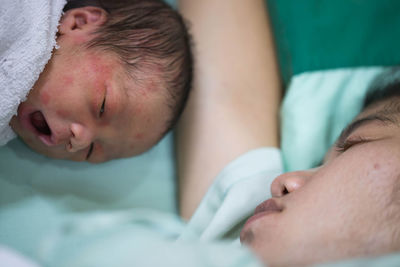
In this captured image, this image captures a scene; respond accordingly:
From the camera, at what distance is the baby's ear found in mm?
896

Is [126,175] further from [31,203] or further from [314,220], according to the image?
[314,220]

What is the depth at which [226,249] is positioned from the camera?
496 millimetres

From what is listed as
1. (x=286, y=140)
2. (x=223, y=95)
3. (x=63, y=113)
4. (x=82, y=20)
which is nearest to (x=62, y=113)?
(x=63, y=113)

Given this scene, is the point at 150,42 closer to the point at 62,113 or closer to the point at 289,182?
the point at 62,113

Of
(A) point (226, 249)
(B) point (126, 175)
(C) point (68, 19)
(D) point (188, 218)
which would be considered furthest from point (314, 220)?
(C) point (68, 19)

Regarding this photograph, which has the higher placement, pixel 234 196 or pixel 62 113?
pixel 62 113

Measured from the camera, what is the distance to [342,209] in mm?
591

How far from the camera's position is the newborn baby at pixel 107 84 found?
861 mm

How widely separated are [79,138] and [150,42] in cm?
27

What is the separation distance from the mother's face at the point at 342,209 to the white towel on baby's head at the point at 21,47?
545 mm

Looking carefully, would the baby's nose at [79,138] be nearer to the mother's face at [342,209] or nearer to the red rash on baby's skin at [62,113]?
the red rash on baby's skin at [62,113]

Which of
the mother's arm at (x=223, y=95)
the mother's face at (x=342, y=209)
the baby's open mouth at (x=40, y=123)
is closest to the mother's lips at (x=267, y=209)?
the mother's face at (x=342, y=209)

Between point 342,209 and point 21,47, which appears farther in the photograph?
point 21,47

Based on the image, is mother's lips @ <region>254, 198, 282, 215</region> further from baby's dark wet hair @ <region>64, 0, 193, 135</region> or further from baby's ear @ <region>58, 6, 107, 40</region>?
baby's ear @ <region>58, 6, 107, 40</region>
